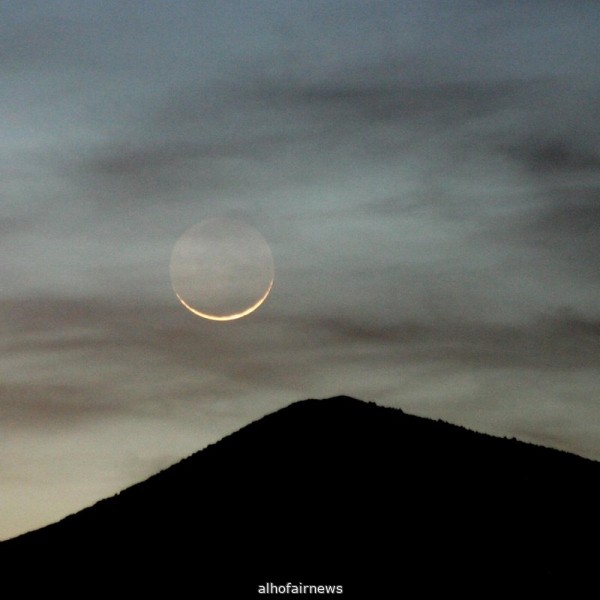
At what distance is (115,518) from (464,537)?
17.8 metres

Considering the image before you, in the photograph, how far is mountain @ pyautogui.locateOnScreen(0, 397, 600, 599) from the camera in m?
46.6

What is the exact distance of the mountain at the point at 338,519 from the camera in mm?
46562

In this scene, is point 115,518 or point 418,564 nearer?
point 418,564

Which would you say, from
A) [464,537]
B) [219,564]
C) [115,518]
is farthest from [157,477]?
[464,537]

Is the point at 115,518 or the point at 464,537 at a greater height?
the point at 115,518

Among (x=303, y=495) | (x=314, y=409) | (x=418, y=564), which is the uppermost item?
(x=314, y=409)

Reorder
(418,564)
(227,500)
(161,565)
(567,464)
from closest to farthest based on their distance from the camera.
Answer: (418,564)
(161,565)
(227,500)
(567,464)

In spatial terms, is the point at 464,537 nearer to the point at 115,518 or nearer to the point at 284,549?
the point at 284,549

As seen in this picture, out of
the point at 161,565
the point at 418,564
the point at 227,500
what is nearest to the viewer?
the point at 418,564

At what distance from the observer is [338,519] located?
5000 cm

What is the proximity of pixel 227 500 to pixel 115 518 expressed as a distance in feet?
21.6

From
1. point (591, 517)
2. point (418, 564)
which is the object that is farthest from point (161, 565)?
point (591, 517)

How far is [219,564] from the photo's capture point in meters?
48.5

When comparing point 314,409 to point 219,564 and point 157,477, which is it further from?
point 219,564
